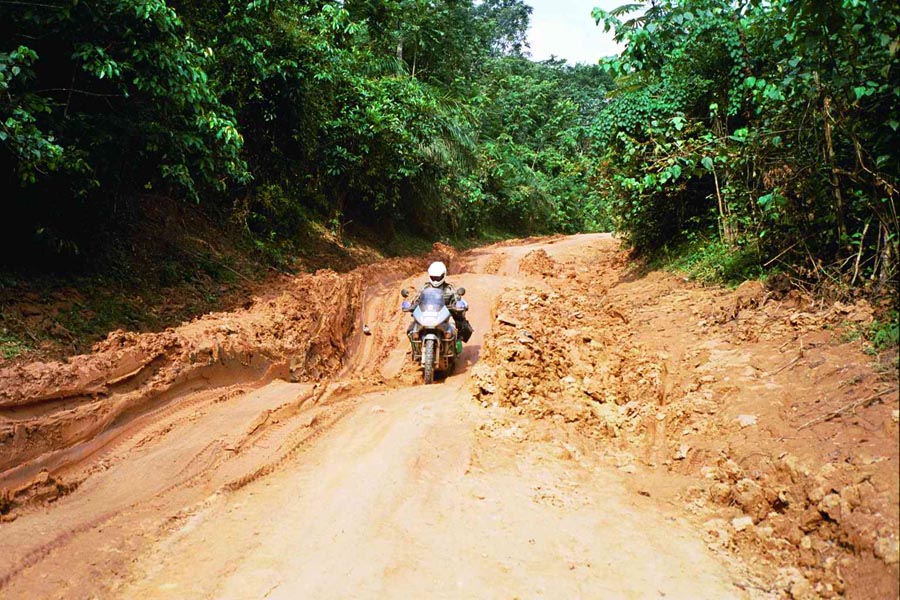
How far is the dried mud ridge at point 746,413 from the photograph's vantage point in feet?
11.1

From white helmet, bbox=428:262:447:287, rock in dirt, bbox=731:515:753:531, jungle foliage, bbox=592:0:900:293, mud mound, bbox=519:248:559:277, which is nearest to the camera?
rock in dirt, bbox=731:515:753:531

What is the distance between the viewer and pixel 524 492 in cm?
483

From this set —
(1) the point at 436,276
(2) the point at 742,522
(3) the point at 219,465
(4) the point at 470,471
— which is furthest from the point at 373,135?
(2) the point at 742,522

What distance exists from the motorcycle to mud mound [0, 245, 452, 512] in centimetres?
188

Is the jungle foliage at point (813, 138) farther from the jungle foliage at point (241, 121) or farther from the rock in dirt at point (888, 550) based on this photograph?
the jungle foliage at point (241, 121)

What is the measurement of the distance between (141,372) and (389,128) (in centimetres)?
1096

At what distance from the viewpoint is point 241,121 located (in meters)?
13.1

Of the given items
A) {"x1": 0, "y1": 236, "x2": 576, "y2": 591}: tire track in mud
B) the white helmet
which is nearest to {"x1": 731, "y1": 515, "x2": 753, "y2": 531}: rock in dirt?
{"x1": 0, "y1": 236, "x2": 576, "y2": 591}: tire track in mud

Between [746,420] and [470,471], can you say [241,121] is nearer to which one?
[470,471]

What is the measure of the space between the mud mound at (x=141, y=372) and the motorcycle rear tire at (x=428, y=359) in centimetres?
196

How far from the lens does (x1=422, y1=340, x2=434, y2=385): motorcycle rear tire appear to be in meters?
8.36

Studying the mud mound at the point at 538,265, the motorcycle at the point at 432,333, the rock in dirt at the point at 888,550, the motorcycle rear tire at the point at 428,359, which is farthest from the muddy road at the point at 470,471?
the mud mound at the point at 538,265

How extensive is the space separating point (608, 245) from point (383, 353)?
14.0m

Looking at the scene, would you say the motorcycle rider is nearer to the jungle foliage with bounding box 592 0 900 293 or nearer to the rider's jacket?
the rider's jacket
